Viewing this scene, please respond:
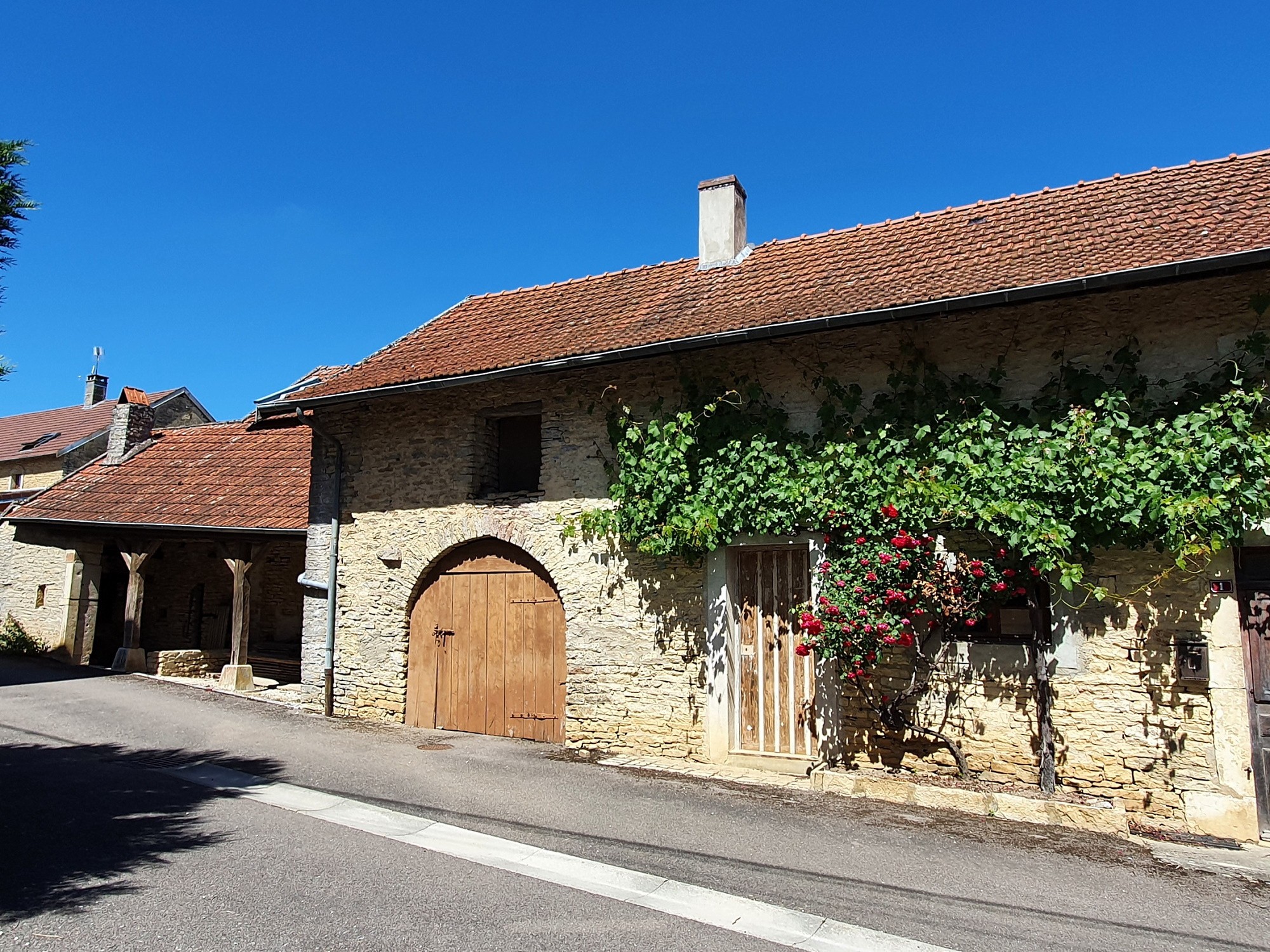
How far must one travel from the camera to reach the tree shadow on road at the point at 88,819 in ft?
14.6

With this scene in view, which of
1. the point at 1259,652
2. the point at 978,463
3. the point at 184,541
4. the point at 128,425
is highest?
the point at 128,425

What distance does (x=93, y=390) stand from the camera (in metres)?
30.1

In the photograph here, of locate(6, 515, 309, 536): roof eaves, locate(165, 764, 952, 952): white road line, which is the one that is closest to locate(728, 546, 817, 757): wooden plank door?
locate(165, 764, 952, 952): white road line

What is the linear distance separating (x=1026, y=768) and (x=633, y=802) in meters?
3.07

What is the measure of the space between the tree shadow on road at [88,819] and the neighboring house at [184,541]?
457 centimetres

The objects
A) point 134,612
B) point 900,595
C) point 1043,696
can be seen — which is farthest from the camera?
point 134,612

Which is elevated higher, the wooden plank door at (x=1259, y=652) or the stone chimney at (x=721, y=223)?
the stone chimney at (x=721, y=223)

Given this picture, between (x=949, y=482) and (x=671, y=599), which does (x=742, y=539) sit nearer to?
(x=671, y=599)

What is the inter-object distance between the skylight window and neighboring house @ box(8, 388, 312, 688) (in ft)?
43.7

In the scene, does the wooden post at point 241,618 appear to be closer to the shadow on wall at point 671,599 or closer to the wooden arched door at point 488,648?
the wooden arched door at point 488,648

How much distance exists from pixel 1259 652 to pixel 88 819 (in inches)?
323

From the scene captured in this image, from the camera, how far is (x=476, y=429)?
9375 millimetres

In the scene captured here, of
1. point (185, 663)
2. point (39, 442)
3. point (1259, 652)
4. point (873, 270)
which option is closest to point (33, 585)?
point (185, 663)

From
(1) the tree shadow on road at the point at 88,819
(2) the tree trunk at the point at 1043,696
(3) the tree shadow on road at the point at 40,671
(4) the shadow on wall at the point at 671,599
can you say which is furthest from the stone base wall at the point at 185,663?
(2) the tree trunk at the point at 1043,696
